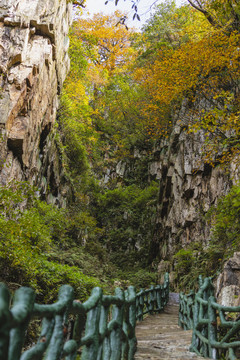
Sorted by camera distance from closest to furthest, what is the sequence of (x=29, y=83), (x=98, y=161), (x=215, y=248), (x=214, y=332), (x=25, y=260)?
(x=214, y=332)
(x=25, y=260)
(x=215, y=248)
(x=29, y=83)
(x=98, y=161)

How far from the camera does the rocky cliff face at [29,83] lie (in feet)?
46.4

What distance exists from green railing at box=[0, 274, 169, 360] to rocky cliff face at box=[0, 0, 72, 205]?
10.1 metres

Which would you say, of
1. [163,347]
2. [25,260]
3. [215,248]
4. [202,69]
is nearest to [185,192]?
[215,248]

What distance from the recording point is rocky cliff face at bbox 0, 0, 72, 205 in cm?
1416

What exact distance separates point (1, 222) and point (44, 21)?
12.1 metres

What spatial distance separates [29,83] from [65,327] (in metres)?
14.9

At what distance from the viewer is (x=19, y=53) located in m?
15.2

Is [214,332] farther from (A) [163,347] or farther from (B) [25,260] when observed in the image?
(B) [25,260]

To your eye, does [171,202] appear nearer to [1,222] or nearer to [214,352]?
[1,222]

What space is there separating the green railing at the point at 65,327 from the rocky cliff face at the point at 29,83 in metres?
10.1

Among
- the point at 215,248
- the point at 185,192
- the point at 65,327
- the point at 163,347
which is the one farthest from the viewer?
the point at 185,192

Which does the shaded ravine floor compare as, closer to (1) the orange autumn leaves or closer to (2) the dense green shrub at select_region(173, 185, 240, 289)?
(2) the dense green shrub at select_region(173, 185, 240, 289)

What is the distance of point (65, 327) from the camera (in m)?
2.15

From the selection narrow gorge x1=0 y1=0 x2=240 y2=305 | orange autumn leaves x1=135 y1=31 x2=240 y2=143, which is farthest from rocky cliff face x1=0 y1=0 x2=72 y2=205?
orange autumn leaves x1=135 y1=31 x2=240 y2=143
